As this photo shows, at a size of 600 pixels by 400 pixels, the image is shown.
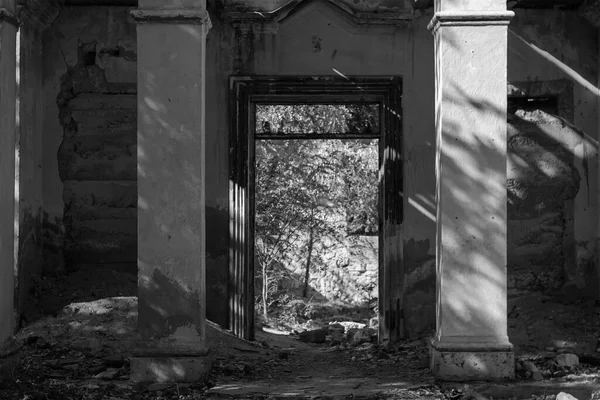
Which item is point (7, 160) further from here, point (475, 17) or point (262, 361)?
point (475, 17)

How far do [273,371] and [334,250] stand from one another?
32.3 feet

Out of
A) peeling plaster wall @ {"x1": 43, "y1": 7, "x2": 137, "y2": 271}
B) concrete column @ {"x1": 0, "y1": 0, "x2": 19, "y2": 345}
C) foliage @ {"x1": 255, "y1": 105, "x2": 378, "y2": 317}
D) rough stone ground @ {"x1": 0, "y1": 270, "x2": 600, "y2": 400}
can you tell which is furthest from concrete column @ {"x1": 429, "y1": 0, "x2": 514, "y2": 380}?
foliage @ {"x1": 255, "y1": 105, "x2": 378, "y2": 317}

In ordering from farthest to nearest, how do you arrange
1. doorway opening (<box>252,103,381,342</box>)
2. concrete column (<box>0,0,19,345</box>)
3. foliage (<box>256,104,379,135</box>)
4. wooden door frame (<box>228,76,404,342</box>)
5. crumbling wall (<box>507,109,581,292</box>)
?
foliage (<box>256,104,379,135</box>), doorway opening (<box>252,103,381,342</box>), crumbling wall (<box>507,109,581,292</box>), wooden door frame (<box>228,76,404,342</box>), concrete column (<box>0,0,19,345</box>)

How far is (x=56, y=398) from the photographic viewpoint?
5.76 m

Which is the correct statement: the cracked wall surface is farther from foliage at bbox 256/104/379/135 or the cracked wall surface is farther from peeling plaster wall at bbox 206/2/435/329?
foliage at bbox 256/104/379/135

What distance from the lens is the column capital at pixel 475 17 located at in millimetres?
6535

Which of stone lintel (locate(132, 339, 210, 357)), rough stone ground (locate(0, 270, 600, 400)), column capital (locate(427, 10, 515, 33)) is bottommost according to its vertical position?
rough stone ground (locate(0, 270, 600, 400))

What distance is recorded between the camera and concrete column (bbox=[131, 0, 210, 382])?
6.54 m

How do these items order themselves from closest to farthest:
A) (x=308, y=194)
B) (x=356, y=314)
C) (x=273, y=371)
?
(x=273, y=371) → (x=356, y=314) → (x=308, y=194)

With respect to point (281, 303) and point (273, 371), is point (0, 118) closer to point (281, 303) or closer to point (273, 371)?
point (273, 371)

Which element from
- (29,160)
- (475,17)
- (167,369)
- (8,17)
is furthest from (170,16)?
(29,160)

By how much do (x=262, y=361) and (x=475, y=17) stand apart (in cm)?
410

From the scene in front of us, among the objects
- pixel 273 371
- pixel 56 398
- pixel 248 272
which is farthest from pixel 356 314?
pixel 56 398

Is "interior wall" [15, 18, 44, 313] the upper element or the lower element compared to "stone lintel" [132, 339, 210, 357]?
upper
